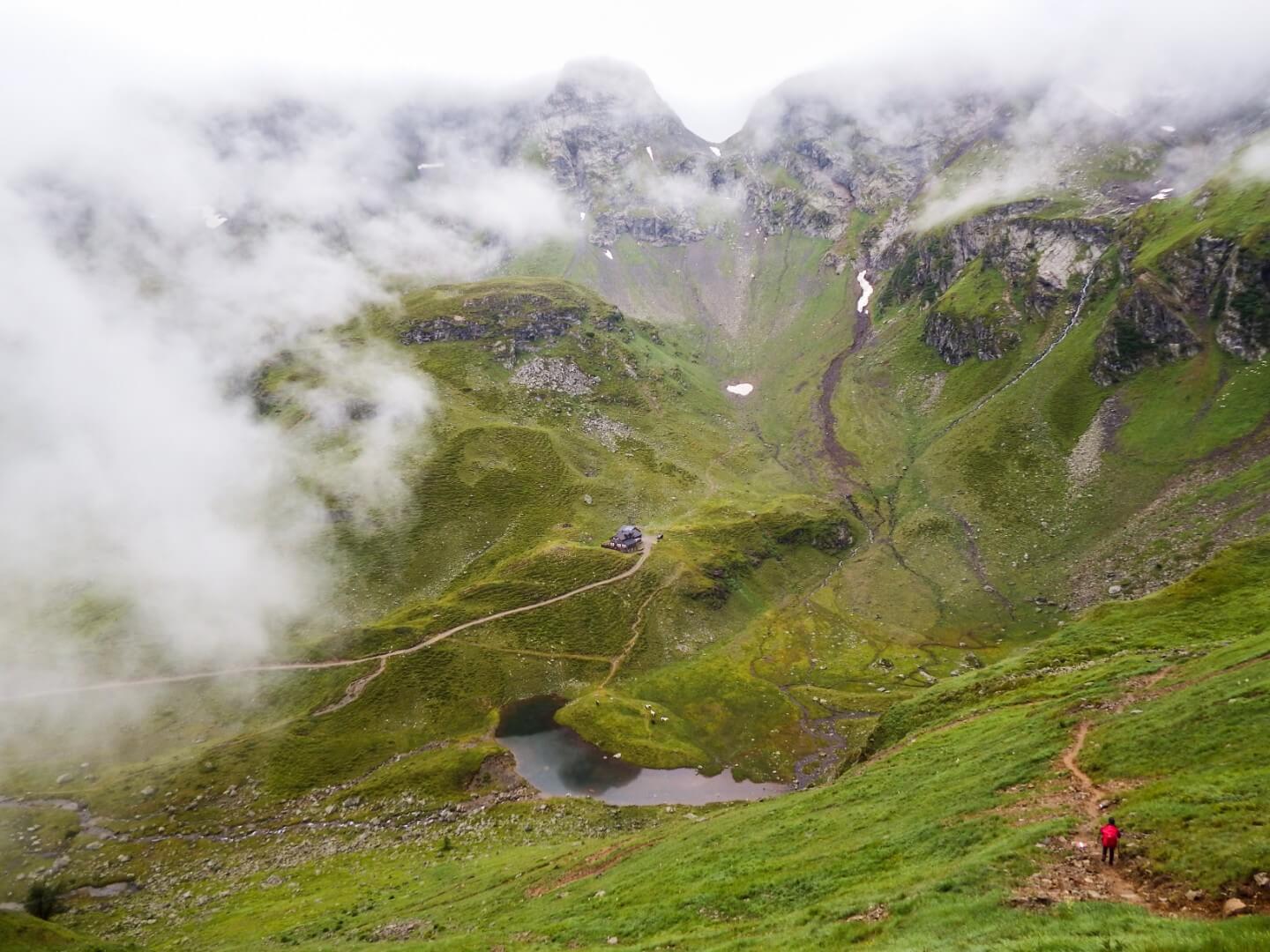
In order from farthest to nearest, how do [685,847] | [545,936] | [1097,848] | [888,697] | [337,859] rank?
[888,697], [337,859], [685,847], [545,936], [1097,848]

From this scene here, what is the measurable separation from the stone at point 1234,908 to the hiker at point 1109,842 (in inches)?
147

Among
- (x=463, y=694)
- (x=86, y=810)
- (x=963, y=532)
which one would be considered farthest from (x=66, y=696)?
(x=963, y=532)

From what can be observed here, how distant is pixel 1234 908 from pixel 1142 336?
181 m

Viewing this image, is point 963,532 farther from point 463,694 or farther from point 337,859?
point 337,859

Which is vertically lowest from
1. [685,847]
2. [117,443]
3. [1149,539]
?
[685,847]

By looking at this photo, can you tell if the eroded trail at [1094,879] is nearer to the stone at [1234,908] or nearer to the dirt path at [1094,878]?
the dirt path at [1094,878]

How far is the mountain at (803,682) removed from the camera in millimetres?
25016

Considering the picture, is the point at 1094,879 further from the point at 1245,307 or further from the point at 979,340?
the point at 979,340

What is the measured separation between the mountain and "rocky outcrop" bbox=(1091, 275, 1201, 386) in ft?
2.52

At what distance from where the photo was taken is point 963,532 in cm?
13850

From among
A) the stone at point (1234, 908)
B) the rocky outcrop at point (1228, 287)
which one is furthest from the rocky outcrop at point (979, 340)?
the stone at point (1234, 908)

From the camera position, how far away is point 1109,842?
18797 mm

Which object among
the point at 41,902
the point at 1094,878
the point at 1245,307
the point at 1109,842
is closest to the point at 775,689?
the point at 1094,878

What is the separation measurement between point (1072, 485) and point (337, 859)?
151375mm
